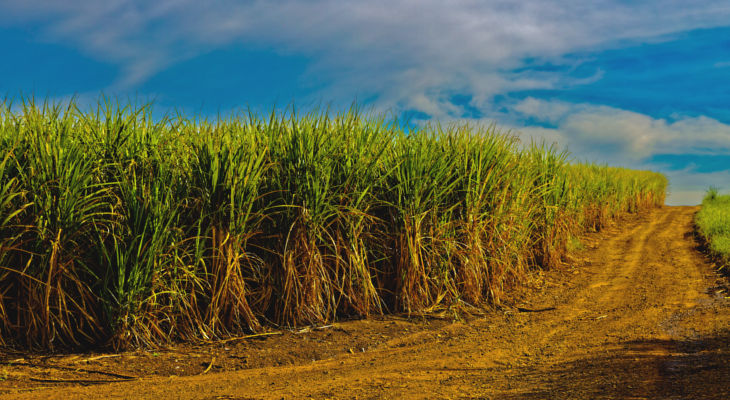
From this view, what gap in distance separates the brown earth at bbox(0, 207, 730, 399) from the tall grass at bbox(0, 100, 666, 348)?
10.2 inches

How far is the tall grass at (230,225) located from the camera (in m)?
4.02

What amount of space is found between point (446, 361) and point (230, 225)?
6.49ft

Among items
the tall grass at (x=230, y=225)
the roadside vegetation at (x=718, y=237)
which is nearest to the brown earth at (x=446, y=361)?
the tall grass at (x=230, y=225)

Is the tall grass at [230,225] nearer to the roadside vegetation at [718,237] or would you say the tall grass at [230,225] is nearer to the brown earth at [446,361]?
the brown earth at [446,361]

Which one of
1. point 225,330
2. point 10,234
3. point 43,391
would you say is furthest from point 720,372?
point 10,234

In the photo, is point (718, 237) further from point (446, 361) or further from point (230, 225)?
point (230, 225)

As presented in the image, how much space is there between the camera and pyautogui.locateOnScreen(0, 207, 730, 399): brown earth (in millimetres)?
3383

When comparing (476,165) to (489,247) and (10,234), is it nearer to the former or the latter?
(489,247)

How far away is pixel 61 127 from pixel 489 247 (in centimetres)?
420

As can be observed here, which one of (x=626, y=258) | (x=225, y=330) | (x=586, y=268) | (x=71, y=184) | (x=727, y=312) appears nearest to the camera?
(x=71, y=184)

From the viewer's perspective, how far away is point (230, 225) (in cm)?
425

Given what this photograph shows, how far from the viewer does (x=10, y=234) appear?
13.4 ft

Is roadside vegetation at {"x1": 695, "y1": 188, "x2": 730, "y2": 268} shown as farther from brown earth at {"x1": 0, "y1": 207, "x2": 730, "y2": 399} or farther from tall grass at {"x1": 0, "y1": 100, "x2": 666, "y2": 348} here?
tall grass at {"x1": 0, "y1": 100, "x2": 666, "y2": 348}

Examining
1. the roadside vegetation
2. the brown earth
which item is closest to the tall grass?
the brown earth
